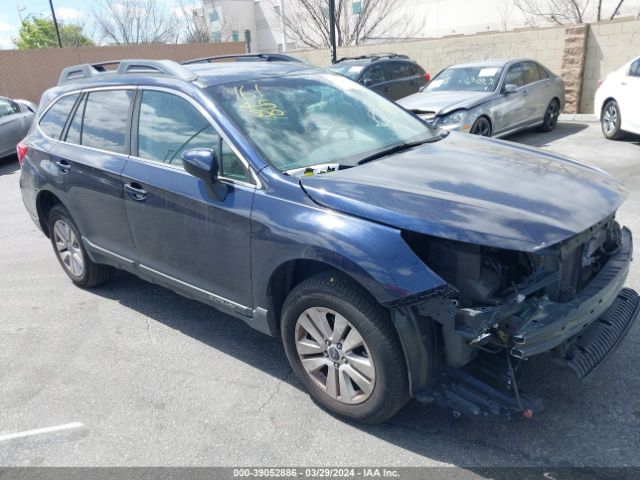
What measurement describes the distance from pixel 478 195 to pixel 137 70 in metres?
2.71

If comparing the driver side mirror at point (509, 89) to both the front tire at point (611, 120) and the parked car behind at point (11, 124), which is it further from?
the parked car behind at point (11, 124)

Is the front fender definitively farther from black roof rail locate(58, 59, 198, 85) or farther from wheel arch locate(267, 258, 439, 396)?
black roof rail locate(58, 59, 198, 85)

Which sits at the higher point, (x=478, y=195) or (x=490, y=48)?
(x=478, y=195)

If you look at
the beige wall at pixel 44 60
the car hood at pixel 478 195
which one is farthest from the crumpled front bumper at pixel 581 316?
the beige wall at pixel 44 60

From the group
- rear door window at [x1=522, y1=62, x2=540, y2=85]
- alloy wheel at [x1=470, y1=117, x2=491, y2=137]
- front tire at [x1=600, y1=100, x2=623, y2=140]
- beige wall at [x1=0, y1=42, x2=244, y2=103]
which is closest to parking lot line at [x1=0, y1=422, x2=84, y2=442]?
alloy wheel at [x1=470, y1=117, x2=491, y2=137]

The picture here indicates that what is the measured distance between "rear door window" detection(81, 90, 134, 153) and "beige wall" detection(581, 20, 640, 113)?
12.3 m

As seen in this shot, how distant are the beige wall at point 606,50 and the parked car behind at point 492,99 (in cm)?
255

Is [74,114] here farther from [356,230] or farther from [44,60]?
[44,60]

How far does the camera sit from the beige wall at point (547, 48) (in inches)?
505

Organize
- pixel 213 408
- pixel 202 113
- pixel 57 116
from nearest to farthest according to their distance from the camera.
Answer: pixel 213 408 → pixel 202 113 → pixel 57 116

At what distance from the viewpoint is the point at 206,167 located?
3.17 m

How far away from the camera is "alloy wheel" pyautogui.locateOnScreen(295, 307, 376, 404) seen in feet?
9.49

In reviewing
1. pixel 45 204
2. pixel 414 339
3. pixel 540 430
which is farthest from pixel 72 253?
pixel 540 430

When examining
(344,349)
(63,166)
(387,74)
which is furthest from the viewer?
(387,74)
